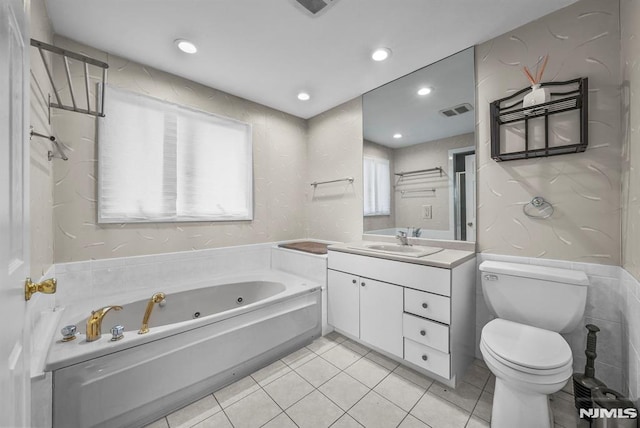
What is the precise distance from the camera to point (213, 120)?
254 cm

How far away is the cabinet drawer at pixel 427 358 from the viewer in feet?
5.31

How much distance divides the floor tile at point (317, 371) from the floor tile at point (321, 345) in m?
0.13

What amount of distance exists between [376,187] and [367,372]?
1.64m

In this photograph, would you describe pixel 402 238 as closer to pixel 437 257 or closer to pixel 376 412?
pixel 437 257

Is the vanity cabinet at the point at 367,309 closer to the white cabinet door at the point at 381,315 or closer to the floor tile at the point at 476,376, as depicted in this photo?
the white cabinet door at the point at 381,315

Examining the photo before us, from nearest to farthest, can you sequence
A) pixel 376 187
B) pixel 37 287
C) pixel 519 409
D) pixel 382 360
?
pixel 37 287 < pixel 519 409 < pixel 382 360 < pixel 376 187

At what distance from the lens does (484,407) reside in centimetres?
150

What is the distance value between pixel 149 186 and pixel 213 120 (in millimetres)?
890

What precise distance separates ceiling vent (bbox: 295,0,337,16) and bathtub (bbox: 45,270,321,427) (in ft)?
6.56

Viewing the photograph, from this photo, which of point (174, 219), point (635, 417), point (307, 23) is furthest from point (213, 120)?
point (635, 417)

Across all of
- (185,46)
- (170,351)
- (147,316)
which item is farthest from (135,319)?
(185,46)

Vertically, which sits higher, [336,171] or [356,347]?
[336,171]

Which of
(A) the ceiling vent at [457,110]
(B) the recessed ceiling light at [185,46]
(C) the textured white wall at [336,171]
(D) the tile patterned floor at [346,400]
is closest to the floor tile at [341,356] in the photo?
(D) the tile patterned floor at [346,400]

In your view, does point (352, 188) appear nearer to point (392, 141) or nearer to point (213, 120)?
point (392, 141)
